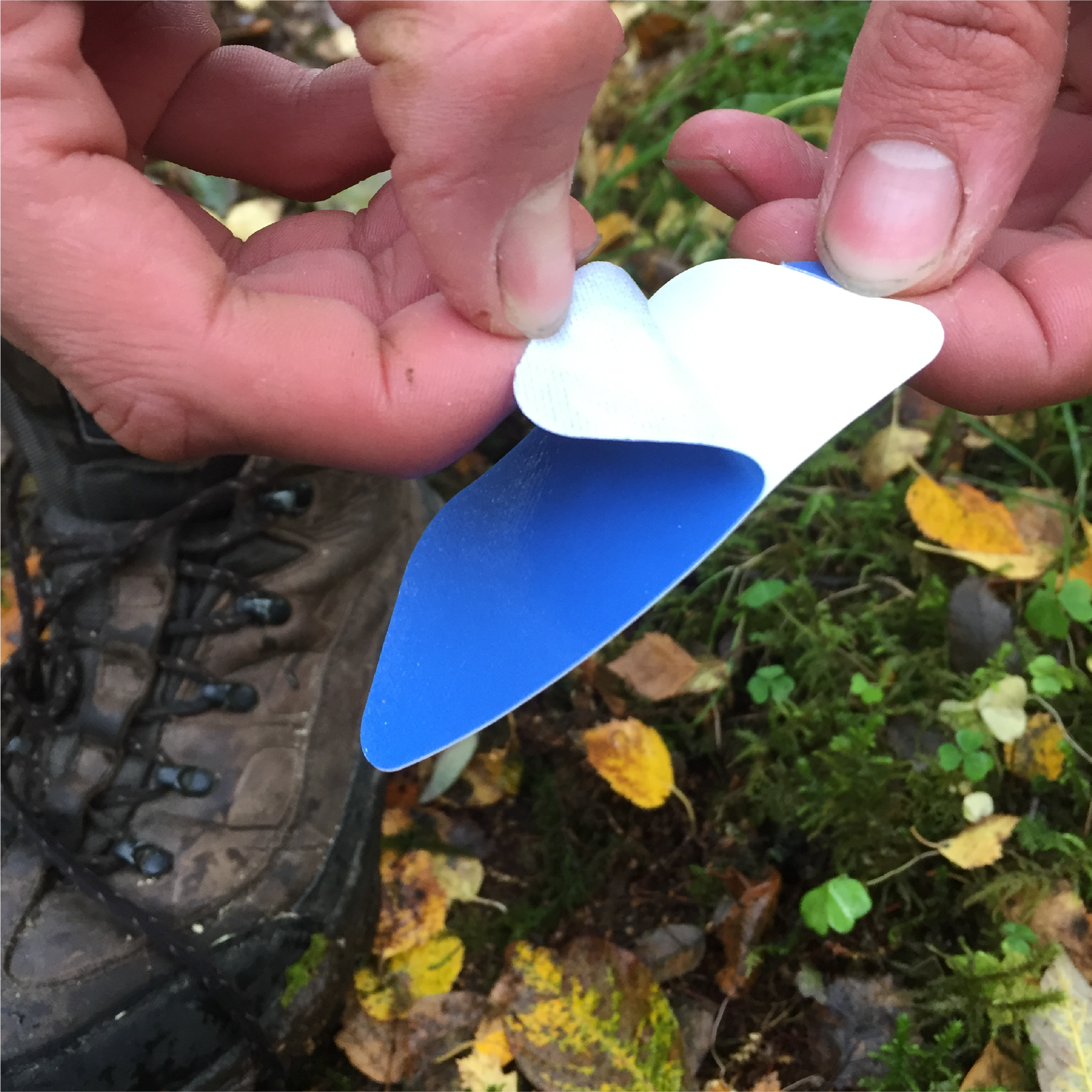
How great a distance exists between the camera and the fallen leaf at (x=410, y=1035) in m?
1.19

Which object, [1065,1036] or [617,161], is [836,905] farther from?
[617,161]

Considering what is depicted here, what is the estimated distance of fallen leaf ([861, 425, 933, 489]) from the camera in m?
1.51

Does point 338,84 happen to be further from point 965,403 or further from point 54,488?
point 965,403

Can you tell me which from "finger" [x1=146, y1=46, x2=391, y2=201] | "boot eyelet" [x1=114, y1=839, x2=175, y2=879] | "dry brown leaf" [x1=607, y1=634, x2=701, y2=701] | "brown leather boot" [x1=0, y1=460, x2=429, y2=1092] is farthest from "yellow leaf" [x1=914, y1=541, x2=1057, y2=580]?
"boot eyelet" [x1=114, y1=839, x2=175, y2=879]

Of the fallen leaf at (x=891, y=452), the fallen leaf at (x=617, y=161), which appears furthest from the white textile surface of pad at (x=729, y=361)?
the fallen leaf at (x=617, y=161)

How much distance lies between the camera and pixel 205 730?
49.8 inches

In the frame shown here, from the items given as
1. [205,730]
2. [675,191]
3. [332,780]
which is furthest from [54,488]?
[675,191]

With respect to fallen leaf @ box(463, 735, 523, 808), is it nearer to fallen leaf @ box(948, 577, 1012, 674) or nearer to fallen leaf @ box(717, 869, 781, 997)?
fallen leaf @ box(717, 869, 781, 997)

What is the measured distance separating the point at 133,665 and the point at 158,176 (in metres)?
1.40

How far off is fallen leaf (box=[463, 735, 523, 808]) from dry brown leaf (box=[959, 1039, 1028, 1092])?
0.65 meters

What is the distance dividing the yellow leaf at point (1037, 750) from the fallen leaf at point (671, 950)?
46 centimetres

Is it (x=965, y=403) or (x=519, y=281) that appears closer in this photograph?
(x=519, y=281)

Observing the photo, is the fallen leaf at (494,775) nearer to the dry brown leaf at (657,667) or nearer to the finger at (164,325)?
the dry brown leaf at (657,667)

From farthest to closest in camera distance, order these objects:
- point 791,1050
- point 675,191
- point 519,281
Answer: point 675,191 → point 791,1050 → point 519,281
